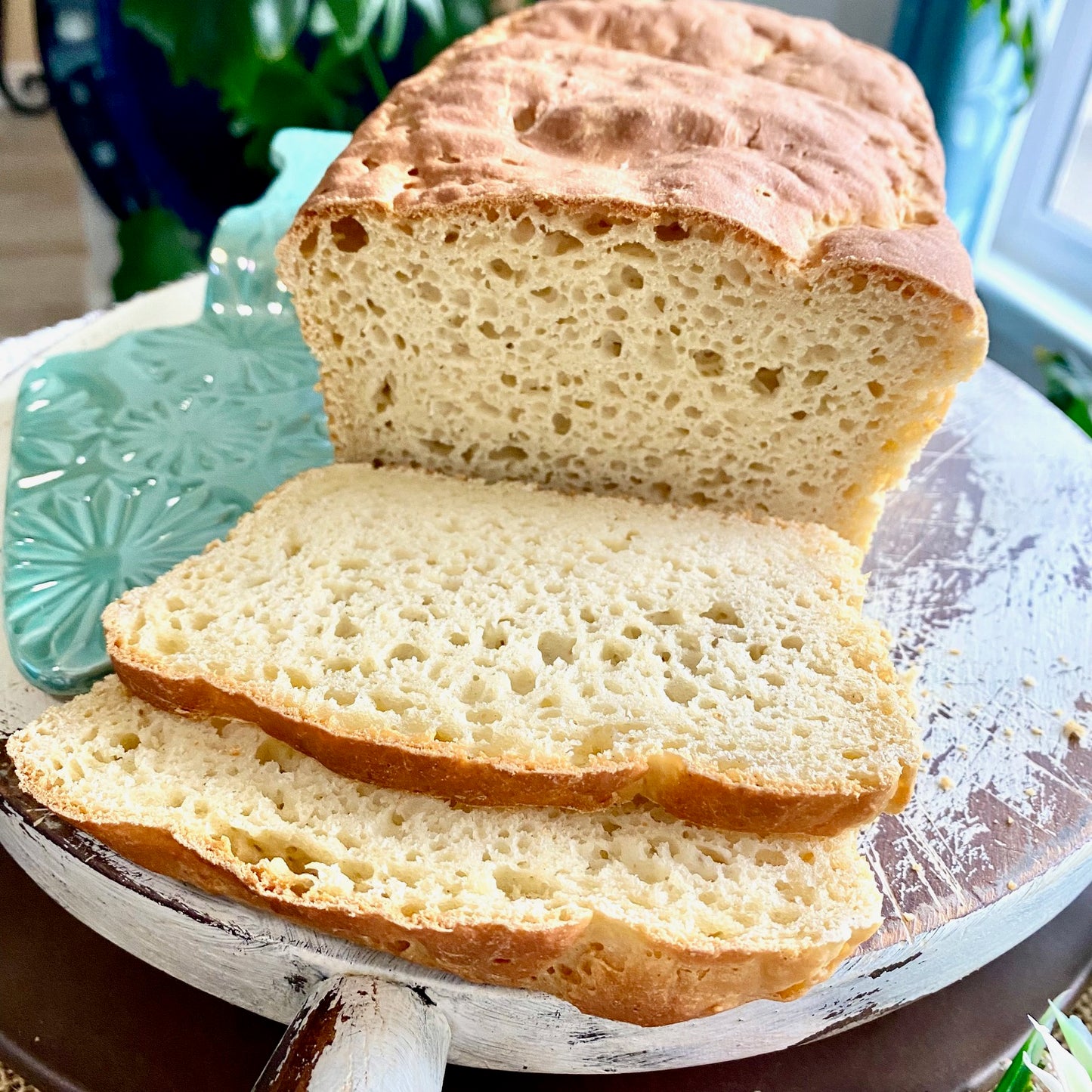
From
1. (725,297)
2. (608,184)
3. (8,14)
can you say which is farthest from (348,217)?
(8,14)

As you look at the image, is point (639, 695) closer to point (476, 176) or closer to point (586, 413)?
point (586, 413)

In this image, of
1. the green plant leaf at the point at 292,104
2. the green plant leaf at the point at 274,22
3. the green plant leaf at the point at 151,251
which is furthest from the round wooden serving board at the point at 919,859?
the green plant leaf at the point at 292,104

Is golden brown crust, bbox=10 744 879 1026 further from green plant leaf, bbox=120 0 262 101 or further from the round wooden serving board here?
green plant leaf, bbox=120 0 262 101

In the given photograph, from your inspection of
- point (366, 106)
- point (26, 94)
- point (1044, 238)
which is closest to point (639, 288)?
point (366, 106)

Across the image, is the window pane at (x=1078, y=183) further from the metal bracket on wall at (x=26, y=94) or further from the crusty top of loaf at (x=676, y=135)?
the metal bracket on wall at (x=26, y=94)

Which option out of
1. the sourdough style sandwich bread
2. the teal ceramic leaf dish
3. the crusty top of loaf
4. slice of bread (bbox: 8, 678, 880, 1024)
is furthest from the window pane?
slice of bread (bbox: 8, 678, 880, 1024)

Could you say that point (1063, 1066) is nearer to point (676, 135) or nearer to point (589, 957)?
point (589, 957)

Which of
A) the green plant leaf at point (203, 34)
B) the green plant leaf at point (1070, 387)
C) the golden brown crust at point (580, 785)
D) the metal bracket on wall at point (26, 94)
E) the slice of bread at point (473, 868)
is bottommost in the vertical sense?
the metal bracket on wall at point (26, 94)
